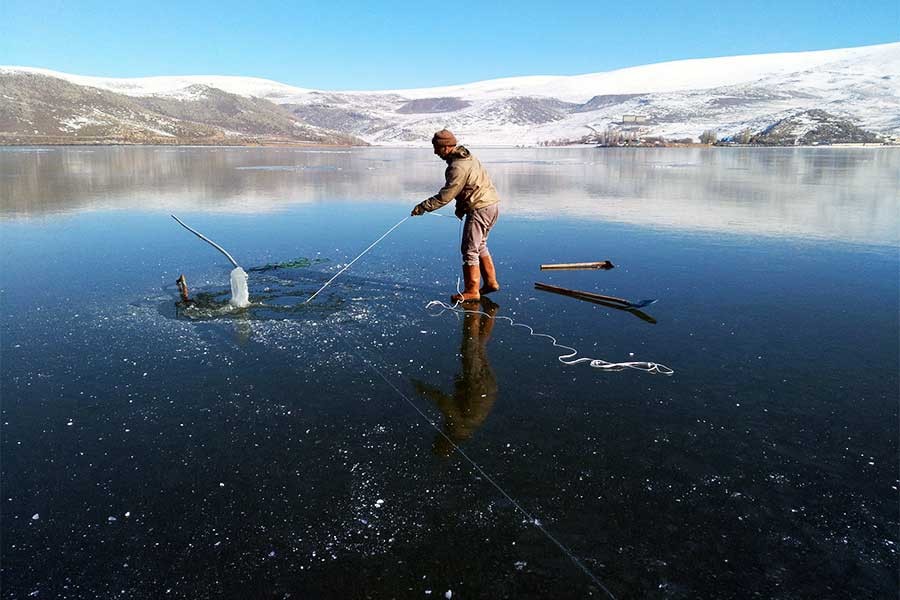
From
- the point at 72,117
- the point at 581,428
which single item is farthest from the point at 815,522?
the point at 72,117

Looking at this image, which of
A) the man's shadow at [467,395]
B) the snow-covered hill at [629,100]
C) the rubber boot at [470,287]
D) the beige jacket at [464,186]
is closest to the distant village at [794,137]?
the snow-covered hill at [629,100]

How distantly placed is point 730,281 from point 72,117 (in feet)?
352

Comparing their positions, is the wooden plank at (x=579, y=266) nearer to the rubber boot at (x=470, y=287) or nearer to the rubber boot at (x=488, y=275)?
the rubber boot at (x=488, y=275)

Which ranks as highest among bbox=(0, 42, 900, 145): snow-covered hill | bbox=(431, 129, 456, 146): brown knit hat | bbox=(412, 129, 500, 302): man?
bbox=(0, 42, 900, 145): snow-covered hill

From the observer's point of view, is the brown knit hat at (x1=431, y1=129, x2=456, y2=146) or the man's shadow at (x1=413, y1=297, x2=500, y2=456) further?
the brown knit hat at (x1=431, y1=129, x2=456, y2=146)

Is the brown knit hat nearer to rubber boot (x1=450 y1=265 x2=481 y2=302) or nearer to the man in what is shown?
the man

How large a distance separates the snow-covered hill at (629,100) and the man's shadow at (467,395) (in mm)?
97842

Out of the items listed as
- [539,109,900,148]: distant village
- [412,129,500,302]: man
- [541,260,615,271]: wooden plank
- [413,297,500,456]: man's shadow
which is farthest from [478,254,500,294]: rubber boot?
[539,109,900,148]: distant village

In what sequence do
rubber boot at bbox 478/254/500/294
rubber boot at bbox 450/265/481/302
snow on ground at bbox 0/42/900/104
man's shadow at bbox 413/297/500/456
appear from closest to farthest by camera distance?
man's shadow at bbox 413/297/500/456 < rubber boot at bbox 450/265/481/302 < rubber boot at bbox 478/254/500/294 < snow on ground at bbox 0/42/900/104

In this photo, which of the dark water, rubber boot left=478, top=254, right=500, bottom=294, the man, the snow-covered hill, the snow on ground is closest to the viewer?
the dark water

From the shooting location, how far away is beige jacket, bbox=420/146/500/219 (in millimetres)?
7172

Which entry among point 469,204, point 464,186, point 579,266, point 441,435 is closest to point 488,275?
point 469,204

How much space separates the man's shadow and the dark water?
2cm

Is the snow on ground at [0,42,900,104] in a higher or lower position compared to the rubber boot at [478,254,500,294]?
higher
